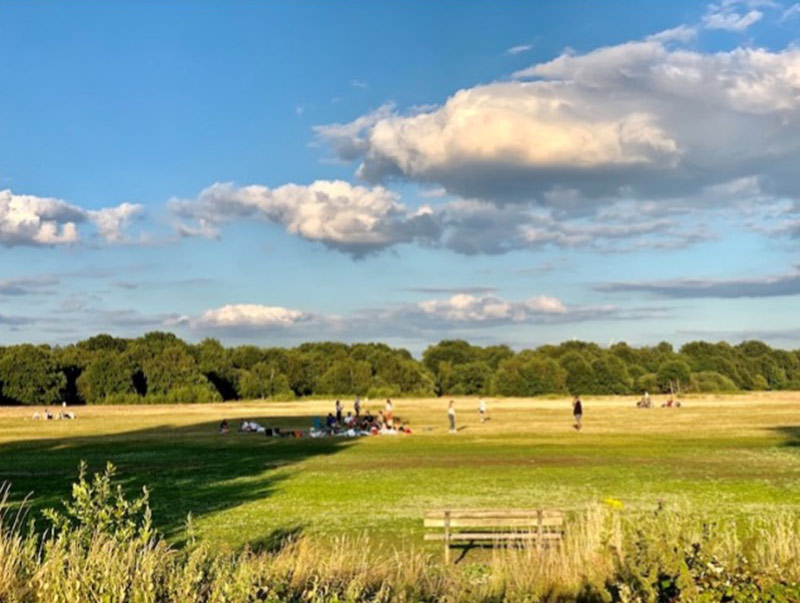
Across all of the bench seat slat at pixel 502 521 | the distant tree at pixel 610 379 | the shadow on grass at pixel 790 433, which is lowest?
the shadow on grass at pixel 790 433

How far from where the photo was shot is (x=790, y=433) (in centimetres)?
4656

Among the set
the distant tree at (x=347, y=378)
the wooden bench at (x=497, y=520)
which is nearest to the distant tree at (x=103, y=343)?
the distant tree at (x=347, y=378)

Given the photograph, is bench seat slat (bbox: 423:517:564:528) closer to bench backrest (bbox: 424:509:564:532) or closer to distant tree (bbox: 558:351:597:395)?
bench backrest (bbox: 424:509:564:532)

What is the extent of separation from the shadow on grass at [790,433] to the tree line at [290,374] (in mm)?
65706

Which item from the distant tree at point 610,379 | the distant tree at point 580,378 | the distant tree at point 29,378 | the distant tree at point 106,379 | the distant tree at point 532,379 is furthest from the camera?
the distant tree at point 610,379

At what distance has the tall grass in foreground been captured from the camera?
877cm

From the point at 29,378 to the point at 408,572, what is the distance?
11094 centimetres

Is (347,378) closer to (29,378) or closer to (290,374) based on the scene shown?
(290,374)

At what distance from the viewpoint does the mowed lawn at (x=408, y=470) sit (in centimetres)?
2156

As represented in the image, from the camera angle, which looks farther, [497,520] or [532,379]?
[532,379]

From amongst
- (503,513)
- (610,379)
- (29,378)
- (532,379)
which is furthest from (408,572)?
(610,379)

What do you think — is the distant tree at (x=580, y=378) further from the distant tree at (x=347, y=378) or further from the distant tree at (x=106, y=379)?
the distant tree at (x=106, y=379)

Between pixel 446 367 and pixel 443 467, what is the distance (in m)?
107

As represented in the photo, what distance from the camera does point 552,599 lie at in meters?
10.9
